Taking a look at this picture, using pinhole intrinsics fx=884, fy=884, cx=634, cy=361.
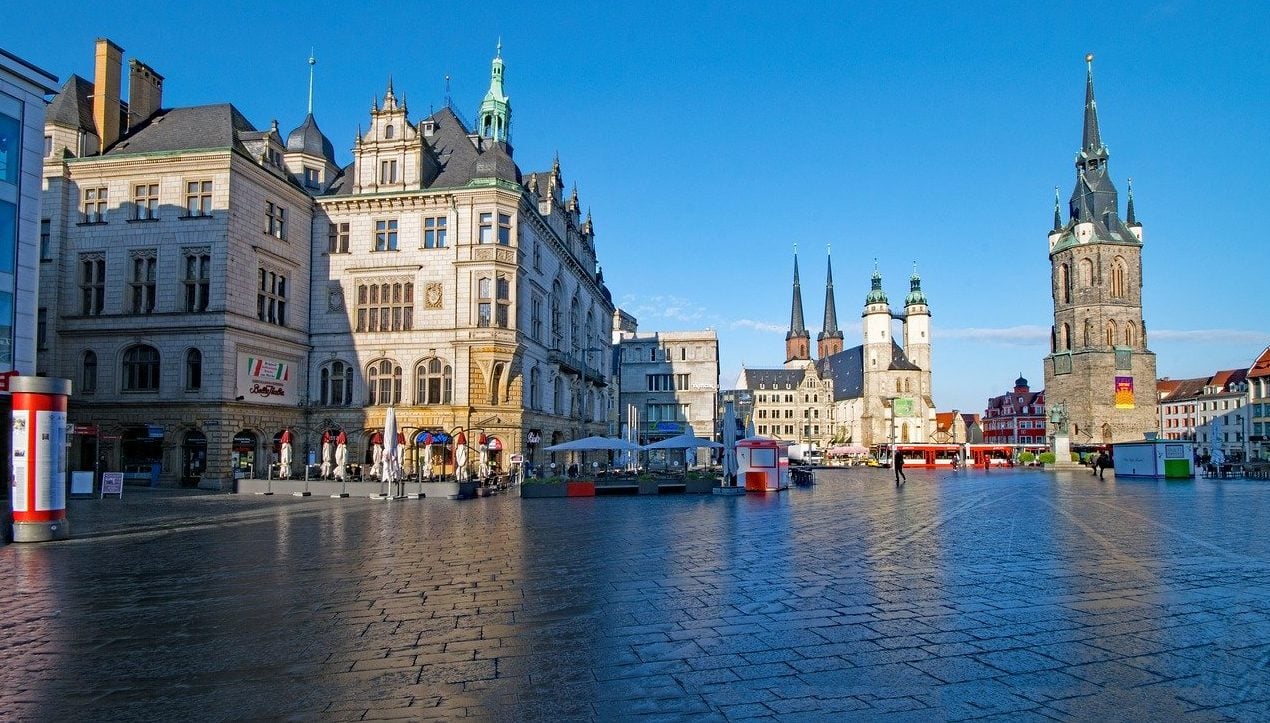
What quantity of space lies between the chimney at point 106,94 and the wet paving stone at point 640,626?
3281 centimetres

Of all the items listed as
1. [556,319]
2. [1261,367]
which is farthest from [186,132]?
[1261,367]


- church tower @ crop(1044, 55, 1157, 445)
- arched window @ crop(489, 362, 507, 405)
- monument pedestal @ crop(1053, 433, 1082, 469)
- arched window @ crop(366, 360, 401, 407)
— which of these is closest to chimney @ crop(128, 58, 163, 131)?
arched window @ crop(366, 360, 401, 407)

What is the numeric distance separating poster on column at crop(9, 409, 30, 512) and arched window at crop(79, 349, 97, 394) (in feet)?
89.2

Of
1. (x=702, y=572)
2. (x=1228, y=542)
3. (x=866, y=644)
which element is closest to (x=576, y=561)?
(x=702, y=572)

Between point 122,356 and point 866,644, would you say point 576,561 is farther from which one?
point 122,356

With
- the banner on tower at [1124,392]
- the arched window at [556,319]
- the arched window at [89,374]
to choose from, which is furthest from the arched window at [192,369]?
the banner on tower at [1124,392]

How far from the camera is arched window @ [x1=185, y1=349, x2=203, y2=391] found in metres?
41.4

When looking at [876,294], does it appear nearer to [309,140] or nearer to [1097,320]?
[1097,320]

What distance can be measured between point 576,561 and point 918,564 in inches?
217

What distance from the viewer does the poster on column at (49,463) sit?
18203mm

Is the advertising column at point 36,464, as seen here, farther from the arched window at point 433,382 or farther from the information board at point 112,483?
the arched window at point 433,382

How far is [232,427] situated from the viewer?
41.2 metres

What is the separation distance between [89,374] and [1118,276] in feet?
425

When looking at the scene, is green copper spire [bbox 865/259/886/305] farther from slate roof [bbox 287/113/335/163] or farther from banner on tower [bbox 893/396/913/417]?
slate roof [bbox 287/113/335/163]
